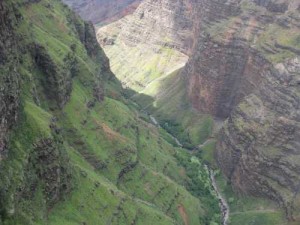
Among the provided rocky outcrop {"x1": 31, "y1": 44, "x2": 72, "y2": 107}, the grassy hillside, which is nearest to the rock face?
the grassy hillside

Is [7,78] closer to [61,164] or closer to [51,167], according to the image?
[51,167]

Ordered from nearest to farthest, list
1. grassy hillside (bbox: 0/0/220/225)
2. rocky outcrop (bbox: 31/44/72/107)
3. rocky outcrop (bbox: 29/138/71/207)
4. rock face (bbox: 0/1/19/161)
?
rock face (bbox: 0/1/19/161), grassy hillside (bbox: 0/0/220/225), rocky outcrop (bbox: 29/138/71/207), rocky outcrop (bbox: 31/44/72/107)

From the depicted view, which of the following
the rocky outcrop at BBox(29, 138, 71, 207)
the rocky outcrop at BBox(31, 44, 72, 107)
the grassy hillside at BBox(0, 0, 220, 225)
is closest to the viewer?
the grassy hillside at BBox(0, 0, 220, 225)

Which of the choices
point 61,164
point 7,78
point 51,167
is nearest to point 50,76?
point 61,164

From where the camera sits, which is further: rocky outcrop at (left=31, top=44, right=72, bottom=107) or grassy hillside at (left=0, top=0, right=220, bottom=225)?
rocky outcrop at (left=31, top=44, right=72, bottom=107)

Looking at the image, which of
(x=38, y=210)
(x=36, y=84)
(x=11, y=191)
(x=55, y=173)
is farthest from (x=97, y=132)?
(x=11, y=191)

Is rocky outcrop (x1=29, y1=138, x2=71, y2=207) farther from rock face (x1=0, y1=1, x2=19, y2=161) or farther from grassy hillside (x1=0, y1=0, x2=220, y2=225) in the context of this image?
rock face (x1=0, y1=1, x2=19, y2=161)

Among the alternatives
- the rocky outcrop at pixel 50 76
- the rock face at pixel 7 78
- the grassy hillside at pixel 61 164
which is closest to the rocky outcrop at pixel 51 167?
the grassy hillside at pixel 61 164

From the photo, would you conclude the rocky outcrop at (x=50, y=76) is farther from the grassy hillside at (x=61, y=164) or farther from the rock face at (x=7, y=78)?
the rock face at (x=7, y=78)

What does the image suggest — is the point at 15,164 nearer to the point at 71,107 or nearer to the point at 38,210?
the point at 38,210
